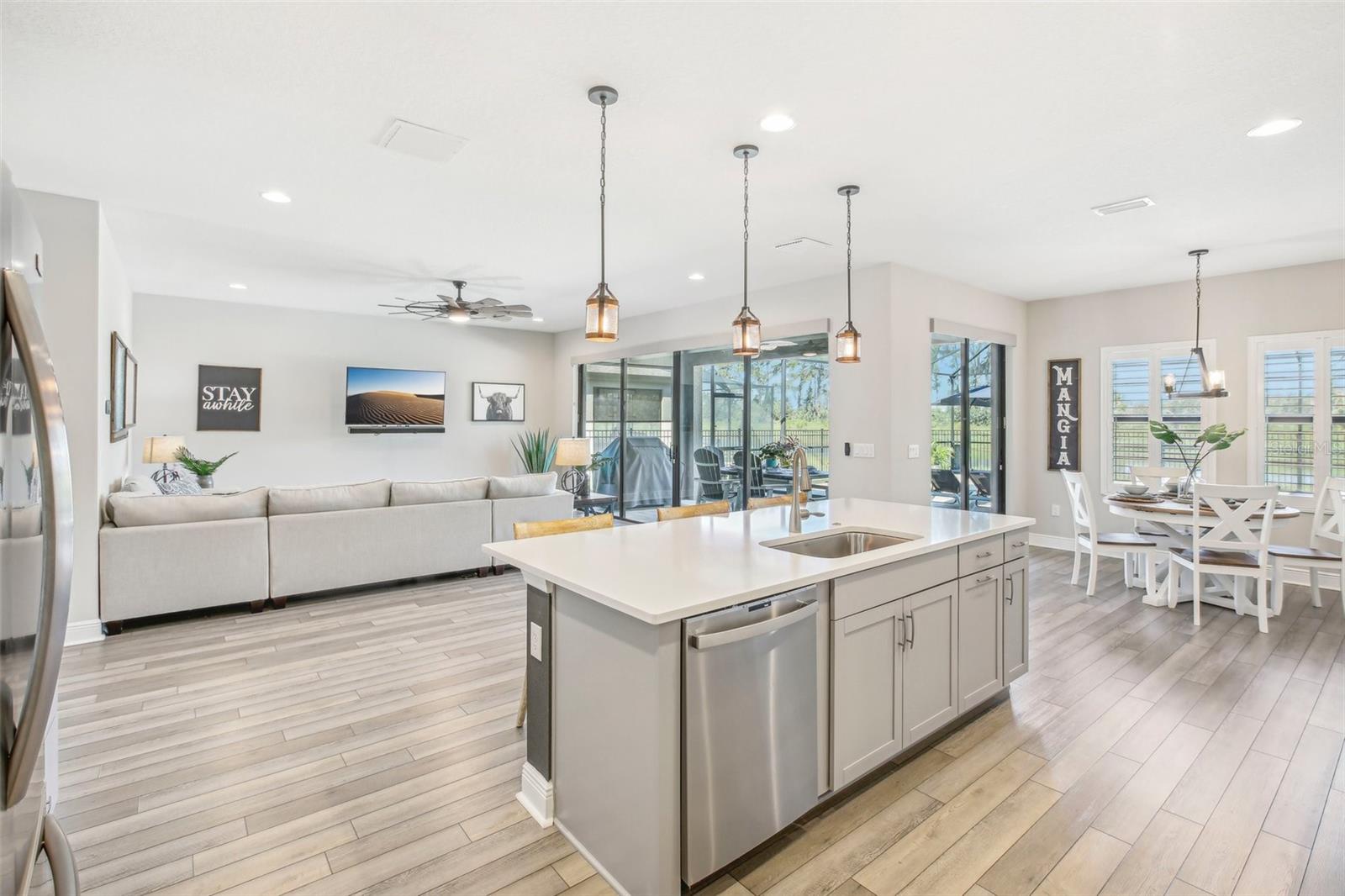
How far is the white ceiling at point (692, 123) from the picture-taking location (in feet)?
6.88

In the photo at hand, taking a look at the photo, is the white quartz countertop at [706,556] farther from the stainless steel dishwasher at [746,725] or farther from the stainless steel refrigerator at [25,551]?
the stainless steel refrigerator at [25,551]

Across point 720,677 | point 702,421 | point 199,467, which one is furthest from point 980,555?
point 199,467

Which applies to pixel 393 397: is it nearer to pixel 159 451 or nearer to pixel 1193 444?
pixel 159 451

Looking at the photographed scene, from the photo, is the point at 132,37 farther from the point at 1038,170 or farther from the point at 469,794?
the point at 1038,170

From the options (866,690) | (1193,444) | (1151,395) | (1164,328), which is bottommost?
(866,690)

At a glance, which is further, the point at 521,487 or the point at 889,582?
the point at 521,487

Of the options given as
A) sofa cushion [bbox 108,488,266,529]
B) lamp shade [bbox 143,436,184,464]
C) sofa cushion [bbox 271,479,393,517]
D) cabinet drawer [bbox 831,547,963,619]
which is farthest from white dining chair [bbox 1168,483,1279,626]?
lamp shade [bbox 143,436,184,464]

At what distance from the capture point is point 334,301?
707 centimetres

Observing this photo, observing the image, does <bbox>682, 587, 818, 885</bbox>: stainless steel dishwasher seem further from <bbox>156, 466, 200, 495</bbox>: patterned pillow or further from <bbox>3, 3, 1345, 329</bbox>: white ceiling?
<bbox>156, 466, 200, 495</bbox>: patterned pillow

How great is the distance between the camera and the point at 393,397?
8.02 metres

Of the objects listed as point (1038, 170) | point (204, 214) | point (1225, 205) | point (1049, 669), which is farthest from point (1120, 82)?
point (204, 214)

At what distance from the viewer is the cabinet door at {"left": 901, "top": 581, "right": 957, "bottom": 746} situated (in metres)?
2.43

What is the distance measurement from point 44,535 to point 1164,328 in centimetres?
750

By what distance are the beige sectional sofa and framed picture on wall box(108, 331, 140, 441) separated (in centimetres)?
54
